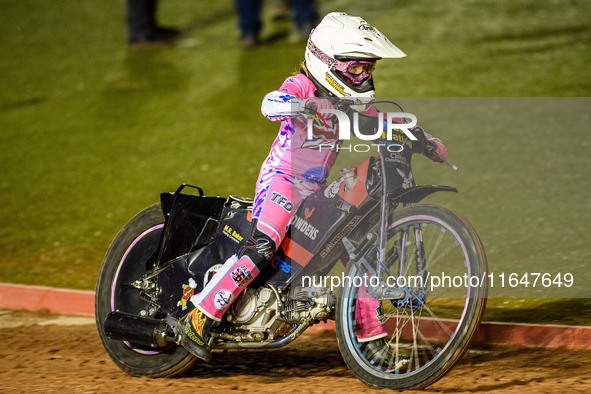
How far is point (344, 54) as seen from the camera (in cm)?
412

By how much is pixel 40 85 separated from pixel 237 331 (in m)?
10.7

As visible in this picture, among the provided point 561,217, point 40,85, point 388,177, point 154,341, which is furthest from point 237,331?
point 40,85

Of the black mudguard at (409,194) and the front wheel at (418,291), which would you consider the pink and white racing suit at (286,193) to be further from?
the black mudguard at (409,194)

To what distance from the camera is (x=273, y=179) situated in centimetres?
427

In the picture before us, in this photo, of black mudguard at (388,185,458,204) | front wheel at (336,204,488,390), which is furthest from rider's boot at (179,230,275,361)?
black mudguard at (388,185,458,204)

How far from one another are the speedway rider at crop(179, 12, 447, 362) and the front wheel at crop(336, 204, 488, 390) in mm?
72

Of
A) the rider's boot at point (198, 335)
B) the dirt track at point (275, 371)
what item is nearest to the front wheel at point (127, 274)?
the dirt track at point (275, 371)

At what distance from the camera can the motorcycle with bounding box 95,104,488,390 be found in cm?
392

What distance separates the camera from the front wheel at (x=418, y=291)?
12.3ft

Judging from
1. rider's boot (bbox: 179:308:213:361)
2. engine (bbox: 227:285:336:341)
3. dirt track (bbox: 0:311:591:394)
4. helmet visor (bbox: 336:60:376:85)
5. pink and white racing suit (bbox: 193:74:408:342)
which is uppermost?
helmet visor (bbox: 336:60:376:85)

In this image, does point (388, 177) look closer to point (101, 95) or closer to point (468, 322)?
point (468, 322)

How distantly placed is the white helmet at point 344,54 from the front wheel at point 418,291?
30.5 inches

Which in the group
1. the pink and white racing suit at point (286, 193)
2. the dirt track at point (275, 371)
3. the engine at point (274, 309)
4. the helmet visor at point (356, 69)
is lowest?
the dirt track at point (275, 371)

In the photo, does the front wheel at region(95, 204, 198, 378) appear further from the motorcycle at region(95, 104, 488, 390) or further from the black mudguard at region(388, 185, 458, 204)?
the black mudguard at region(388, 185, 458, 204)
